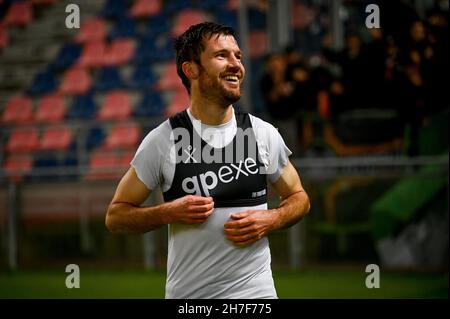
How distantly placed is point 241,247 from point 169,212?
332 millimetres

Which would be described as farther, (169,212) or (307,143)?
(307,143)

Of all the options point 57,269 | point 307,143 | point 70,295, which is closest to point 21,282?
point 57,269

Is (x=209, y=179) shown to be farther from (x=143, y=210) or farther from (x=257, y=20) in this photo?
(x=257, y=20)

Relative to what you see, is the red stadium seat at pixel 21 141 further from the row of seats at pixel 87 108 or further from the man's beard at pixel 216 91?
the man's beard at pixel 216 91

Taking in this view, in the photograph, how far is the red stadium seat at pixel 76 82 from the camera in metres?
13.4

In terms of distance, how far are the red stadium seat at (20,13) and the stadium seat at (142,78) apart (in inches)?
114

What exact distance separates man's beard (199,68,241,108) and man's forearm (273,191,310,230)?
1.56 ft

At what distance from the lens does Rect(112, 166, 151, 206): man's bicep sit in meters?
3.29

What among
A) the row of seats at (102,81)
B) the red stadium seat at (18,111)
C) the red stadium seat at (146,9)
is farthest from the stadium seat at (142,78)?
the red stadium seat at (18,111)
